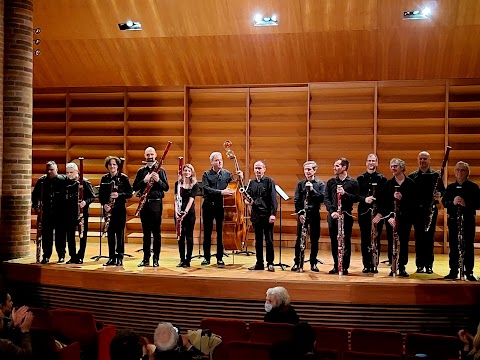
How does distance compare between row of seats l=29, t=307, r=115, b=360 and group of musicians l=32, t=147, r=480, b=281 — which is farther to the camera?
group of musicians l=32, t=147, r=480, b=281

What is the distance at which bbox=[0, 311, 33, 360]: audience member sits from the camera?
12.8 feet

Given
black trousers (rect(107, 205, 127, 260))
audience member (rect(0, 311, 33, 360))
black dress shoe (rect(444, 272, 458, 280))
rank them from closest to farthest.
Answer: audience member (rect(0, 311, 33, 360)), black dress shoe (rect(444, 272, 458, 280)), black trousers (rect(107, 205, 127, 260))

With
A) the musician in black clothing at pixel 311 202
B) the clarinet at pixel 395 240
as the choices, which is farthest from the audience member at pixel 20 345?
the clarinet at pixel 395 240

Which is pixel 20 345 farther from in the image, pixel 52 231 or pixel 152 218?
pixel 52 231

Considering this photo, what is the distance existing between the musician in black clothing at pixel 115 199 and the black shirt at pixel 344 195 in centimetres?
245

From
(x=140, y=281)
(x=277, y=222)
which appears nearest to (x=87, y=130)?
(x=277, y=222)

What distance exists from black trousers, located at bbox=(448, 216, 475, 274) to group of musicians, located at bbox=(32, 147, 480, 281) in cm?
1

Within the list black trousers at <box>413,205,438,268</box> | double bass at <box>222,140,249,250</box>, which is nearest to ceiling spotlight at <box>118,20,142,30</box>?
double bass at <box>222,140,249,250</box>

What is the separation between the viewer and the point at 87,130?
11.1 metres

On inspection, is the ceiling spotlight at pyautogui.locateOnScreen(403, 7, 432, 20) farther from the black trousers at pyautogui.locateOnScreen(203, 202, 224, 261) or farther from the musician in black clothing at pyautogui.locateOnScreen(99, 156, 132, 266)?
the musician in black clothing at pyautogui.locateOnScreen(99, 156, 132, 266)

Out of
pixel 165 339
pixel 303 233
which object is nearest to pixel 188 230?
pixel 303 233

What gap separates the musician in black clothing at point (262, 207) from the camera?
7.70 metres

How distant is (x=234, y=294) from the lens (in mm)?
7141

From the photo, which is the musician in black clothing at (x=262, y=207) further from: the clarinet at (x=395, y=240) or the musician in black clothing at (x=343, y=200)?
the clarinet at (x=395, y=240)
